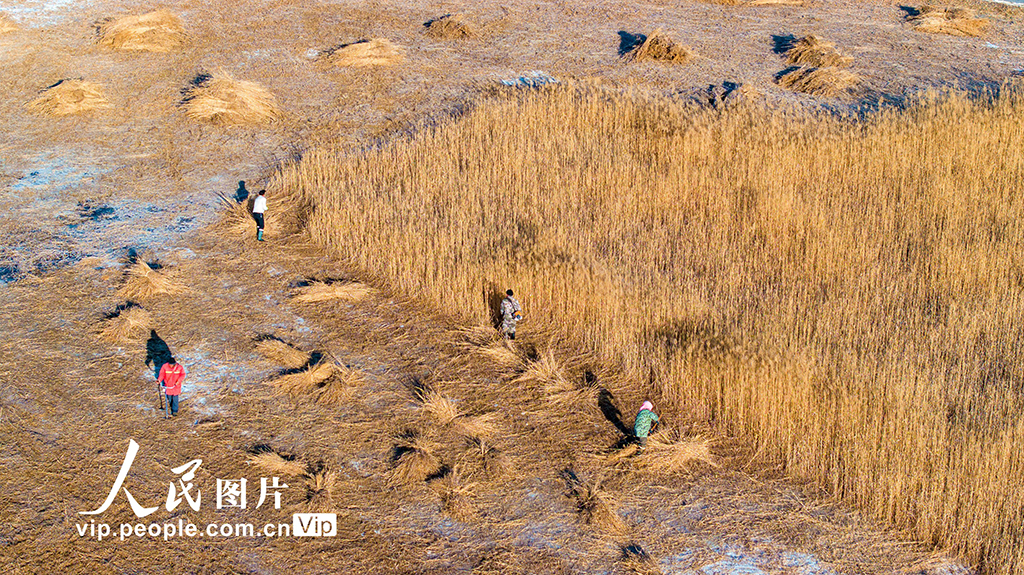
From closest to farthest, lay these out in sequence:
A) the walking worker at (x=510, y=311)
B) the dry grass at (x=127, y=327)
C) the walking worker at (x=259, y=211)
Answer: the dry grass at (x=127, y=327) → the walking worker at (x=510, y=311) → the walking worker at (x=259, y=211)

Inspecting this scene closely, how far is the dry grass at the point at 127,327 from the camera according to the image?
10289 millimetres

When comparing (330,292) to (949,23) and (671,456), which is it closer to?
(671,456)

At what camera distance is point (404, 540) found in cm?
759

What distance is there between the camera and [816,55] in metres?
Answer: 20.2

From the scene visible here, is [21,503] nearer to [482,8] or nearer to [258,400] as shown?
[258,400]

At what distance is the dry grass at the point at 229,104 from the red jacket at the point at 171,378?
9.57 meters

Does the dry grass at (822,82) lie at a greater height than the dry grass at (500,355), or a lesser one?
greater

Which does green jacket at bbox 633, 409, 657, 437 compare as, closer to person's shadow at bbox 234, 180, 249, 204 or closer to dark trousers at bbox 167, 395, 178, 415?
dark trousers at bbox 167, 395, 178, 415

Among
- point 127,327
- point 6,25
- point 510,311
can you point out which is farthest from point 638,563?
point 6,25

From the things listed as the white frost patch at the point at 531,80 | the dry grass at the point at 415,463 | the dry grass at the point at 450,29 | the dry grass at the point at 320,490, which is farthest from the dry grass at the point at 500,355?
the dry grass at the point at 450,29

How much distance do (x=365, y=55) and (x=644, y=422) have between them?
48.1ft

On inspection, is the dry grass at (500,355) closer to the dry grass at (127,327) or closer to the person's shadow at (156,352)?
the person's shadow at (156,352)

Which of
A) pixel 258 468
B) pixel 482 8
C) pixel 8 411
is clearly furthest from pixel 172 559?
pixel 482 8

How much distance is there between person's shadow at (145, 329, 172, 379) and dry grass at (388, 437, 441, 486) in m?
3.42
